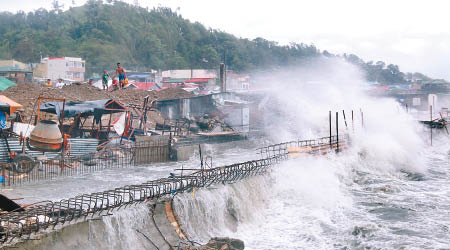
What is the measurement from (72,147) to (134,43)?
61.9m

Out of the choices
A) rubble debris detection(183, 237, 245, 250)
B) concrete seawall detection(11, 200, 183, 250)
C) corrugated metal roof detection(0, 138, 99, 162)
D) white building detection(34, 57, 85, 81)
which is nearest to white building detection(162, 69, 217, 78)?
white building detection(34, 57, 85, 81)

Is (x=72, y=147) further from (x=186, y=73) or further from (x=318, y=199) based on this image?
(x=186, y=73)

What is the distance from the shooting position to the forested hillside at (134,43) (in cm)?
6738

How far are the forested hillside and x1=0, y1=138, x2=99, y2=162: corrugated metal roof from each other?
1689 inches

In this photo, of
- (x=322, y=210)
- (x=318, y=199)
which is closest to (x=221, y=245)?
(x=322, y=210)

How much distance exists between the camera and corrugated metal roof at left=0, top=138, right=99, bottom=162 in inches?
719

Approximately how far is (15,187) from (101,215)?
239 inches

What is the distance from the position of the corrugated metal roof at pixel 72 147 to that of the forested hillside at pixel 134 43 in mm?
42902

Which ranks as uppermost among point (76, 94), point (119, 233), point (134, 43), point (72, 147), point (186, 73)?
point (134, 43)

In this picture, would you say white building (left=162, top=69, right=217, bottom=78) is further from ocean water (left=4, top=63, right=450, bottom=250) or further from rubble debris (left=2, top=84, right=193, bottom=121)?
ocean water (left=4, top=63, right=450, bottom=250)

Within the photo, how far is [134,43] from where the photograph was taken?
80.1 m

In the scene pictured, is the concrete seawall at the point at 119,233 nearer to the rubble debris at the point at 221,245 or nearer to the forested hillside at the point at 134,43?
the rubble debris at the point at 221,245

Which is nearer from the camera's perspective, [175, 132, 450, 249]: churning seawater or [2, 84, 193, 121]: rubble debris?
[175, 132, 450, 249]: churning seawater

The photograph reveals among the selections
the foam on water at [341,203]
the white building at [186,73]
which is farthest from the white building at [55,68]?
the foam on water at [341,203]
